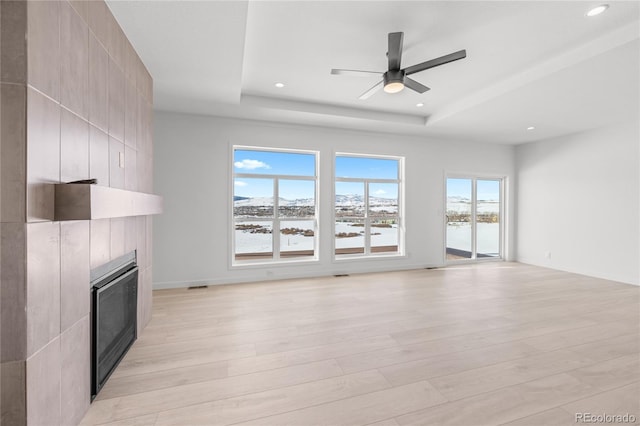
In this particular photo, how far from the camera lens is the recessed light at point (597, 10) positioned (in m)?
2.24

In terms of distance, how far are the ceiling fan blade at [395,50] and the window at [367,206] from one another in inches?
107

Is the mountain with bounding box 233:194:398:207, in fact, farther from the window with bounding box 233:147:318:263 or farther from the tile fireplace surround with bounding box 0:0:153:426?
the tile fireplace surround with bounding box 0:0:153:426

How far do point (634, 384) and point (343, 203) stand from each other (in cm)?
418

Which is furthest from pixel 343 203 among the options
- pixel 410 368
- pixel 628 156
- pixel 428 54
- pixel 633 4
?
pixel 628 156

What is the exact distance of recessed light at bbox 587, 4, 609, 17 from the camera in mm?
2238

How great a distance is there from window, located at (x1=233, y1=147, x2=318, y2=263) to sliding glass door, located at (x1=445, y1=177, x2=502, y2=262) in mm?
3250


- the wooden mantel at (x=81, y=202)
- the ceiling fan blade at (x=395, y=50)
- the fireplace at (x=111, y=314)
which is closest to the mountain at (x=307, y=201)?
the fireplace at (x=111, y=314)

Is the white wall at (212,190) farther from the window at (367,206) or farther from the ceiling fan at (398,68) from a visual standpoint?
the ceiling fan at (398,68)

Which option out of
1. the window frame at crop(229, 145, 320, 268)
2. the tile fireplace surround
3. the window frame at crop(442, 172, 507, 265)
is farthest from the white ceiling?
the window frame at crop(442, 172, 507, 265)

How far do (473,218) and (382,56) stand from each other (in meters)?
4.86

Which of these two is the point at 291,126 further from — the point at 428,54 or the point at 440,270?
the point at 440,270

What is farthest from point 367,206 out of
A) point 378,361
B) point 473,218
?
point 378,361

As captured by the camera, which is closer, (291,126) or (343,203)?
(291,126)

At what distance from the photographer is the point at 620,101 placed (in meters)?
3.92
